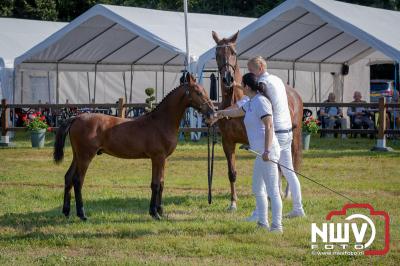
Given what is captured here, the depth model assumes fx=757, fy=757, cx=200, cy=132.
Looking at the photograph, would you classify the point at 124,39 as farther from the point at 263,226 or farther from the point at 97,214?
the point at 263,226

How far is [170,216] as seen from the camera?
9.40 metres

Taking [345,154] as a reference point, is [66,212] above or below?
below

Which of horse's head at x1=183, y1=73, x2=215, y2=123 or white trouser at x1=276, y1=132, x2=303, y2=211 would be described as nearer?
white trouser at x1=276, y1=132, x2=303, y2=211

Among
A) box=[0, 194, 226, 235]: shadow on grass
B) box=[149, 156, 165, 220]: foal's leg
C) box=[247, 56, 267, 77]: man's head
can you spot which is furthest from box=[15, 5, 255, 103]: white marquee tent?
box=[247, 56, 267, 77]: man's head

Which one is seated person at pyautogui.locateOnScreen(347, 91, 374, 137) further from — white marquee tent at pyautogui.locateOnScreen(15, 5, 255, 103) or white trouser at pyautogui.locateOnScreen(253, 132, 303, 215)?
white trouser at pyautogui.locateOnScreen(253, 132, 303, 215)

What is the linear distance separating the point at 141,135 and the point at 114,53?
1810cm

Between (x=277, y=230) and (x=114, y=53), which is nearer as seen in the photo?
(x=277, y=230)

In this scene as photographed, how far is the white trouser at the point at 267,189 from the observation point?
26.5 ft

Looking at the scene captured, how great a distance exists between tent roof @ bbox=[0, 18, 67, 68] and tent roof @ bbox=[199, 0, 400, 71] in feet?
25.8

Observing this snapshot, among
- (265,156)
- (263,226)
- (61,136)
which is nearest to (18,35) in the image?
(61,136)

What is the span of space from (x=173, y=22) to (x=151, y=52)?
2.44m

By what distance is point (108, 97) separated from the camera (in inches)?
1214

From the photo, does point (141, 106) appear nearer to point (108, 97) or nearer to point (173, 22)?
point (173, 22)

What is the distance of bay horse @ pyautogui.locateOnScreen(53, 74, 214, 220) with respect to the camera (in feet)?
29.8
